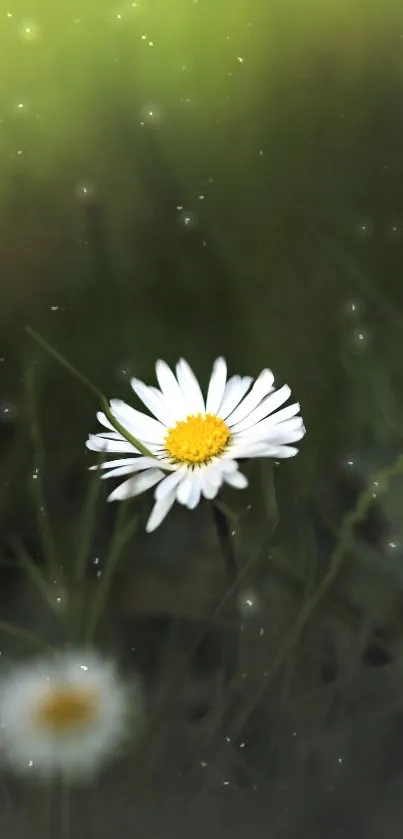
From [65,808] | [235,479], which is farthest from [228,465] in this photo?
[65,808]

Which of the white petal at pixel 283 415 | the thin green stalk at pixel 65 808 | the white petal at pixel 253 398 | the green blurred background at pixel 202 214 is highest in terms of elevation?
the green blurred background at pixel 202 214

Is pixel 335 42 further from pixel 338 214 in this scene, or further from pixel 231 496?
pixel 231 496

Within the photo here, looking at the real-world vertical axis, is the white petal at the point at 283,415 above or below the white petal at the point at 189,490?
above

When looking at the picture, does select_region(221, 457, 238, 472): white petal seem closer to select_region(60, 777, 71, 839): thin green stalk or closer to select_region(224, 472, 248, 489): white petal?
select_region(224, 472, 248, 489): white petal

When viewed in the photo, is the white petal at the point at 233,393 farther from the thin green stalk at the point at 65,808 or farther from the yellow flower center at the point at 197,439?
the thin green stalk at the point at 65,808

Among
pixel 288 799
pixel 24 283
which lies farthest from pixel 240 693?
pixel 24 283

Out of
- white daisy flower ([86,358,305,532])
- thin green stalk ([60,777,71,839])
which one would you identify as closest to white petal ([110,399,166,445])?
white daisy flower ([86,358,305,532])

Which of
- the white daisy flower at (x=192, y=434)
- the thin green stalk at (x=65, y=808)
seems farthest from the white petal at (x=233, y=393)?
the thin green stalk at (x=65, y=808)
